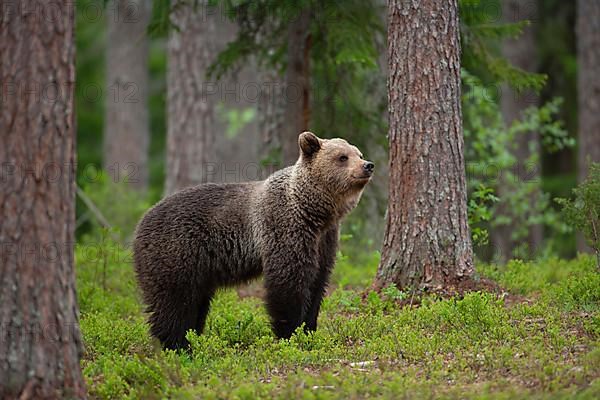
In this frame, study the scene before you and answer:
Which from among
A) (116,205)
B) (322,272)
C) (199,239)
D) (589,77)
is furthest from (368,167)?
(589,77)

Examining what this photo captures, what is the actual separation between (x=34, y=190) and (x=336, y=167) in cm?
372

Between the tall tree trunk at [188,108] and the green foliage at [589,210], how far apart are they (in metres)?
7.79

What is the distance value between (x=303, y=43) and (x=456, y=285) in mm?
4883

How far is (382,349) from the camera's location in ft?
24.4

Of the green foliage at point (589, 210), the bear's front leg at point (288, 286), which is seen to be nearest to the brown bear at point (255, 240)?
the bear's front leg at point (288, 286)

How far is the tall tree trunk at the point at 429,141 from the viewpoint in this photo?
8820mm

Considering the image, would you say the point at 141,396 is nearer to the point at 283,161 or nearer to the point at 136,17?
the point at 283,161

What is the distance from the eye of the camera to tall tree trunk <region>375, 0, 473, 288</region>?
8.82 m

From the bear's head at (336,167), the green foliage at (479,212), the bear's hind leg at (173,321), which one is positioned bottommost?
the bear's hind leg at (173,321)

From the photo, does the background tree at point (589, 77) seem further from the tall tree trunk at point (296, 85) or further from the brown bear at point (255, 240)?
the brown bear at point (255, 240)

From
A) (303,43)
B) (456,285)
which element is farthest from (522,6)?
(456,285)

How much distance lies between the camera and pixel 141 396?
6.17m

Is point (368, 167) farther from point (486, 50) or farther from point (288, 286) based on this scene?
point (486, 50)

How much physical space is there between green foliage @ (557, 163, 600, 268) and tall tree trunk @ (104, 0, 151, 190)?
47.8ft
